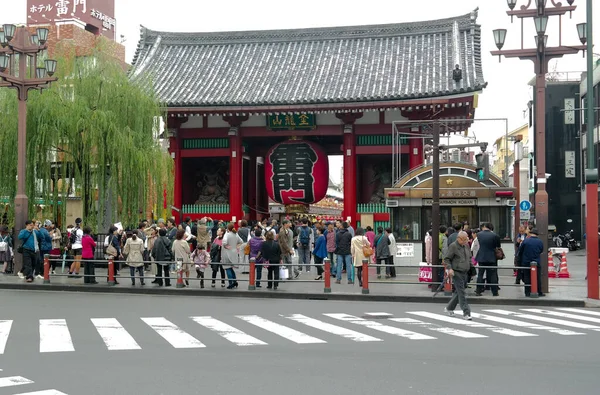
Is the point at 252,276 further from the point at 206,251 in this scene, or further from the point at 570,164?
the point at 570,164

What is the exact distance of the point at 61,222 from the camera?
2745 centimetres

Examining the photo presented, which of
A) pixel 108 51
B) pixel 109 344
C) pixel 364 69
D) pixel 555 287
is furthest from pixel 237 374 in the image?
pixel 364 69

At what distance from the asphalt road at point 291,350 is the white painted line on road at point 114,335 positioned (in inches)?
0.9

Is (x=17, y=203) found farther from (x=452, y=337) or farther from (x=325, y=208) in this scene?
(x=325, y=208)

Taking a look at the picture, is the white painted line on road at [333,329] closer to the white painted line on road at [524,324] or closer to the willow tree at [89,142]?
the white painted line on road at [524,324]

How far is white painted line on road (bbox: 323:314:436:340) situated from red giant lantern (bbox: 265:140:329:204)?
17354 mm

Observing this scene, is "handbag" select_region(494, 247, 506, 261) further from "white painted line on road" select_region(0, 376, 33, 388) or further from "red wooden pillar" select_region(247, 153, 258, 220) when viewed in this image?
"red wooden pillar" select_region(247, 153, 258, 220)

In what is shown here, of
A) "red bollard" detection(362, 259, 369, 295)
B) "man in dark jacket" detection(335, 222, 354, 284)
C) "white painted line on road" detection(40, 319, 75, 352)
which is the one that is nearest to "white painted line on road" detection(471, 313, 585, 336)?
"red bollard" detection(362, 259, 369, 295)

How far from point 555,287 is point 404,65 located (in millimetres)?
16386

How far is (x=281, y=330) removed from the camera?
1226 cm

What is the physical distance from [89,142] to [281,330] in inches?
562

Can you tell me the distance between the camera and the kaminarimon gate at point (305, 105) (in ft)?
101

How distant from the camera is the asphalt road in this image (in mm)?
7973

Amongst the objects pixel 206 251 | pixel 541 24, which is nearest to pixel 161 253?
pixel 206 251
